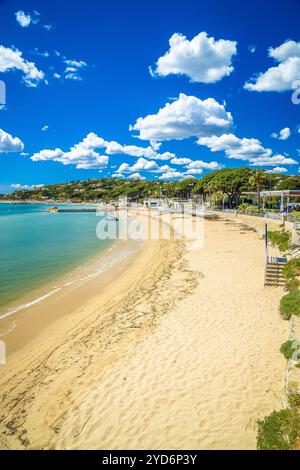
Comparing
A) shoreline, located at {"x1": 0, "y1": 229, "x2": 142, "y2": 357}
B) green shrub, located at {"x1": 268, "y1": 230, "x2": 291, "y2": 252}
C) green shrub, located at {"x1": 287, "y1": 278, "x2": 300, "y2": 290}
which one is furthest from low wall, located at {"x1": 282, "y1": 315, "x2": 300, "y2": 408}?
green shrub, located at {"x1": 268, "y1": 230, "x2": 291, "y2": 252}

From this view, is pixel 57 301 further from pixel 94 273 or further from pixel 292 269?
pixel 292 269

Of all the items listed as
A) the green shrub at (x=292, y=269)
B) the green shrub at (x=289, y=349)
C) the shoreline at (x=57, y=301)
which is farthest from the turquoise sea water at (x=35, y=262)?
the green shrub at (x=292, y=269)

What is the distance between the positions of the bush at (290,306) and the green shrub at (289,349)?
243 cm

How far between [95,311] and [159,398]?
7.59m

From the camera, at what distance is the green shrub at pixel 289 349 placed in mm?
8254

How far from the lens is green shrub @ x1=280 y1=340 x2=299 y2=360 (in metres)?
8.25

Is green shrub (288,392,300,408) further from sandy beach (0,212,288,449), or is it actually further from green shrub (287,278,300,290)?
green shrub (287,278,300,290)

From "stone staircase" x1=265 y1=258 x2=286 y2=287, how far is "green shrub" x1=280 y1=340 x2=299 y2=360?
675cm

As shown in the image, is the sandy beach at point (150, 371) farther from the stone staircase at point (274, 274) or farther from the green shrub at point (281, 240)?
the green shrub at point (281, 240)

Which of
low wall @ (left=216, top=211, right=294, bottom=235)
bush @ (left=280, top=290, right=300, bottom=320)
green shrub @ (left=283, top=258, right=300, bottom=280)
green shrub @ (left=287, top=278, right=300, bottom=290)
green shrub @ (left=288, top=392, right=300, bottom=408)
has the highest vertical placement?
low wall @ (left=216, top=211, right=294, bottom=235)
